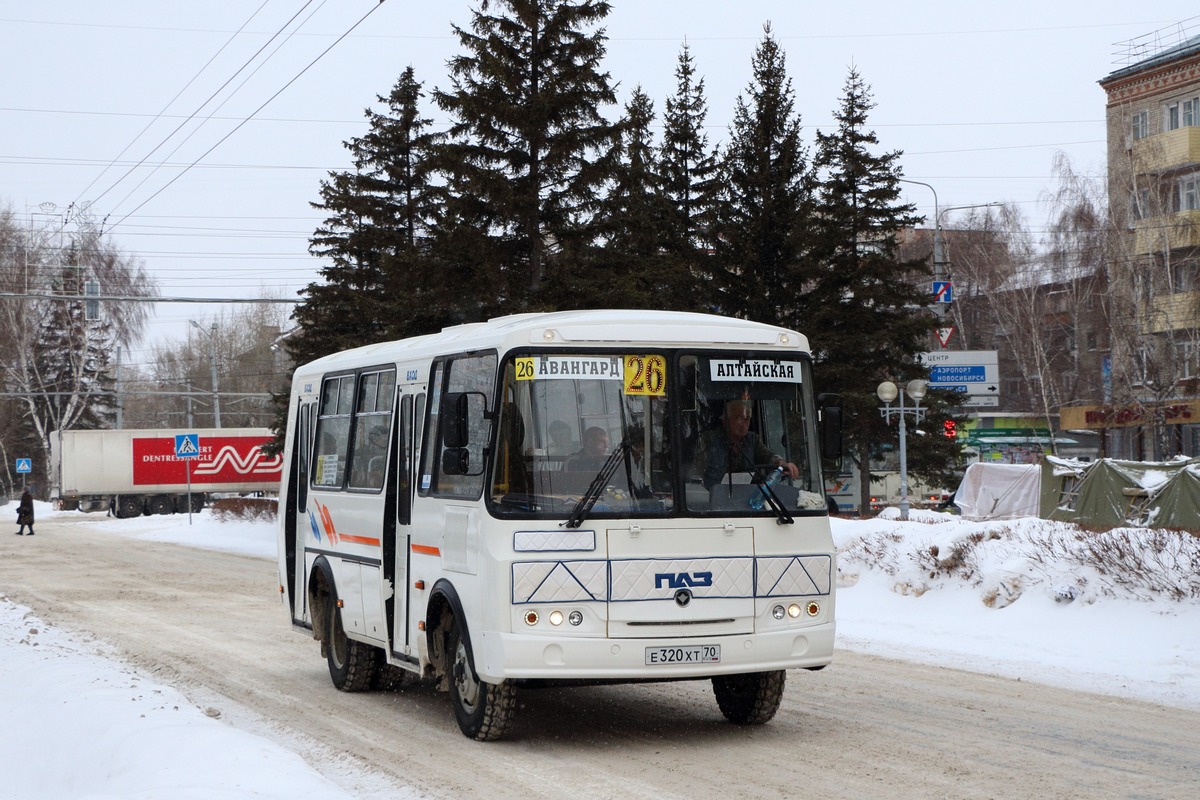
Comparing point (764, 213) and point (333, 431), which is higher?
point (764, 213)

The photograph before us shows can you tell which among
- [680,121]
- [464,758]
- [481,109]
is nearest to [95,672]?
[464,758]

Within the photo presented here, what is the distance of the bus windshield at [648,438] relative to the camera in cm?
916

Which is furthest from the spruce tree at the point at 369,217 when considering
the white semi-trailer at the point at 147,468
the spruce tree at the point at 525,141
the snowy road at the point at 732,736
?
the white semi-trailer at the point at 147,468

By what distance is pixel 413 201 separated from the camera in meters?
37.9

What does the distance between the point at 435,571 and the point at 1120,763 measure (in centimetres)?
462

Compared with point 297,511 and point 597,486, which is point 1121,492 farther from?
point 597,486

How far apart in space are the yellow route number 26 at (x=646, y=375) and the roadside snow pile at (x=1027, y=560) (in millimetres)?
7221

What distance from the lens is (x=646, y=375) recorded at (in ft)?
30.9

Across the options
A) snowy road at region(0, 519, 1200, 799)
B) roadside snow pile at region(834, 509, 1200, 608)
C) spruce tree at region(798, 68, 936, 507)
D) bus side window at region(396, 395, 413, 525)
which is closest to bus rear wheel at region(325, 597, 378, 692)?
snowy road at region(0, 519, 1200, 799)

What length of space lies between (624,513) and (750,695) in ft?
6.15

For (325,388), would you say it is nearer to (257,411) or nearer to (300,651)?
(300,651)

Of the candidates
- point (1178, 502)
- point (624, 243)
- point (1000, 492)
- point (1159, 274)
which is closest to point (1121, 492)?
point (1178, 502)

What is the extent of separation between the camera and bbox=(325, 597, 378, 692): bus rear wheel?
40.3 feet

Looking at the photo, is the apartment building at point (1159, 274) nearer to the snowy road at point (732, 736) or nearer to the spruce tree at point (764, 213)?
the spruce tree at point (764, 213)
